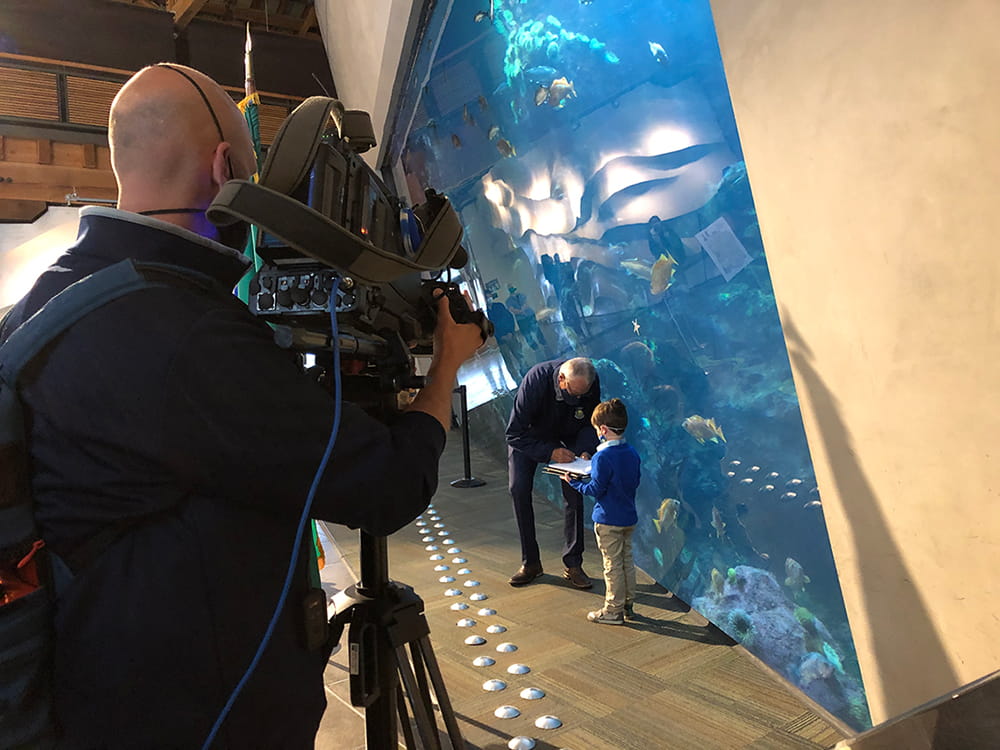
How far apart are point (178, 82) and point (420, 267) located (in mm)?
466

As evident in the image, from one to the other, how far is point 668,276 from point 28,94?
759 cm

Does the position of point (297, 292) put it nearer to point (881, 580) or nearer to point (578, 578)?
point (881, 580)

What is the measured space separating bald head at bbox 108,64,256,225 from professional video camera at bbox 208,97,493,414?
0.12 m

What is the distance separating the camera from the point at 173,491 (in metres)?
0.88

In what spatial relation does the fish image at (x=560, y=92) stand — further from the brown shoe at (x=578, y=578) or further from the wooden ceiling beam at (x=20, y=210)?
the wooden ceiling beam at (x=20, y=210)

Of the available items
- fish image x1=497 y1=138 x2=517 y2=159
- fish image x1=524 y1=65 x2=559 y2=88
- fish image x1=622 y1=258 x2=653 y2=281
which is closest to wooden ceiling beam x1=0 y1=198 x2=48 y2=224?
fish image x1=497 y1=138 x2=517 y2=159

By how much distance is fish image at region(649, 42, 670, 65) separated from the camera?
2827 millimetres

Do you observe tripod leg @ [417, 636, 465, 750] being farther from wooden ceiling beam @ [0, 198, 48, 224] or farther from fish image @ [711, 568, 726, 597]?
wooden ceiling beam @ [0, 198, 48, 224]

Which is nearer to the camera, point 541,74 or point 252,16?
point 541,74

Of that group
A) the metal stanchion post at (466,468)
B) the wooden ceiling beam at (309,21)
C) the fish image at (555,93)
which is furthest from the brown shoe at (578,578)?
the wooden ceiling beam at (309,21)

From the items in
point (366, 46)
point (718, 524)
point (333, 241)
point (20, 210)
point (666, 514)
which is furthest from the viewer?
point (20, 210)

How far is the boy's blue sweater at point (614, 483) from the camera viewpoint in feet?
10.7

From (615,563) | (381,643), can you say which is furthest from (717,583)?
(381,643)

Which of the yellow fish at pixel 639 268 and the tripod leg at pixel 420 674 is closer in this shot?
the tripod leg at pixel 420 674
